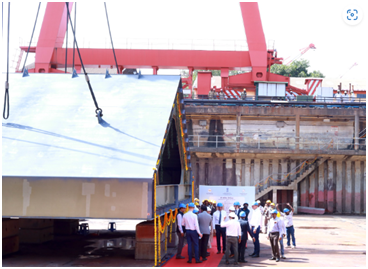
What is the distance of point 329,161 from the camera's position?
32.7 meters

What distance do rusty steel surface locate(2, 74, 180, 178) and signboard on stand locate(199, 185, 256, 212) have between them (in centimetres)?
741

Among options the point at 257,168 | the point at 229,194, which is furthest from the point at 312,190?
the point at 229,194

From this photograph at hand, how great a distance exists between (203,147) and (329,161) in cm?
947

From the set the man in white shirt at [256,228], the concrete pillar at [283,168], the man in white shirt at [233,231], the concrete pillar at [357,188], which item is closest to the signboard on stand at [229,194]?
the man in white shirt at [256,228]

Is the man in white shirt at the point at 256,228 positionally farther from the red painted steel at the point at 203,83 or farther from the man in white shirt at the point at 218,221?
the red painted steel at the point at 203,83

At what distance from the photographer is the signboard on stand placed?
20.9 m

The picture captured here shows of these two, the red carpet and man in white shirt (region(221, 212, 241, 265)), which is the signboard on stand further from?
man in white shirt (region(221, 212, 241, 265))

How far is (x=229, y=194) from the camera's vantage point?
2098cm

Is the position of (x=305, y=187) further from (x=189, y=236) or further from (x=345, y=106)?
(x=189, y=236)

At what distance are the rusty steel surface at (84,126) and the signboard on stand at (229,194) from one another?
7.41 metres

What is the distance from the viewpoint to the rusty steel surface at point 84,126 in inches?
445

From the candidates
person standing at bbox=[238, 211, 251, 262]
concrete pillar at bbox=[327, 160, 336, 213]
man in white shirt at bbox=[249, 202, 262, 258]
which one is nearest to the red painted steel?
concrete pillar at bbox=[327, 160, 336, 213]

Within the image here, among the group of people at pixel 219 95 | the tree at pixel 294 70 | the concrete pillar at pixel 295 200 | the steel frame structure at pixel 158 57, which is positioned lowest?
the concrete pillar at pixel 295 200

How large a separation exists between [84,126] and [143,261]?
14.0 ft
